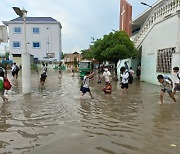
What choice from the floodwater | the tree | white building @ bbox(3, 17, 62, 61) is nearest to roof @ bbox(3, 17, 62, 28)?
white building @ bbox(3, 17, 62, 61)

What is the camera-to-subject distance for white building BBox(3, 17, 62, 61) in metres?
55.0

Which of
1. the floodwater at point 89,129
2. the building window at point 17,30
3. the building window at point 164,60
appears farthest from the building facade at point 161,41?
the building window at point 17,30

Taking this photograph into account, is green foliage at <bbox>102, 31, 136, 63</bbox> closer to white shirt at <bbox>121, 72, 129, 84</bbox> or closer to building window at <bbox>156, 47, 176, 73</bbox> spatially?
building window at <bbox>156, 47, 176, 73</bbox>

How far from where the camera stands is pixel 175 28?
17.0 metres

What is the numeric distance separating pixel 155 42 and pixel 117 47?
144 inches

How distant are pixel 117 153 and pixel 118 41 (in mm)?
19758

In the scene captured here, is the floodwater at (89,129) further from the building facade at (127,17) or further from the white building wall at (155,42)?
the building facade at (127,17)

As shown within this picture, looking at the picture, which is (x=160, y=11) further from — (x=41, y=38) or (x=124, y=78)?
(x=41, y=38)

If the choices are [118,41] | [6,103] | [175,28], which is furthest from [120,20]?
[6,103]

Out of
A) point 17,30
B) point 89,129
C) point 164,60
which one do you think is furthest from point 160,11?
point 17,30

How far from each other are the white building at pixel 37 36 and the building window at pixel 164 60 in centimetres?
3907

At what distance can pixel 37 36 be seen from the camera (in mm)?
55625

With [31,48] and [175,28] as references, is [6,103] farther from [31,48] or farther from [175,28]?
[31,48]

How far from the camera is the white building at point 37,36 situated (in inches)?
2164
